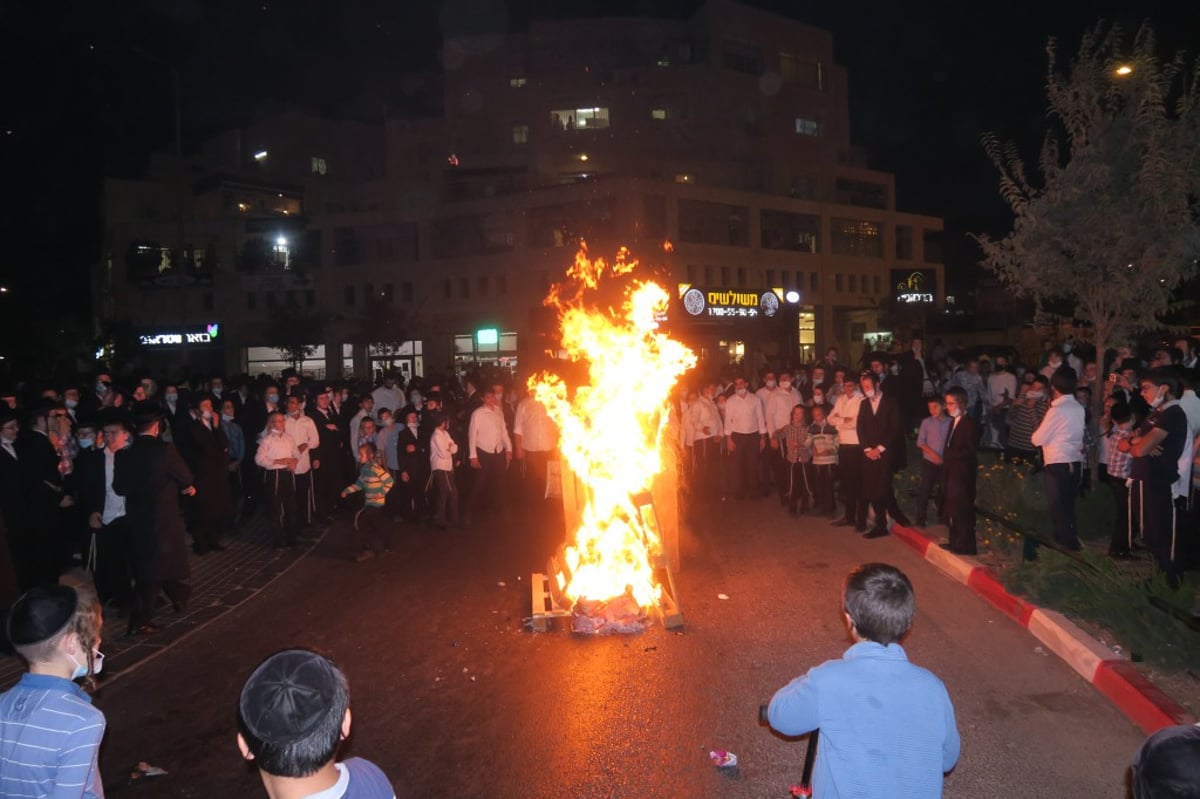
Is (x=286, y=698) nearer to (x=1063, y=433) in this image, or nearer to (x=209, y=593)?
(x=209, y=593)

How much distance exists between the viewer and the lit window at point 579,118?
50.5 metres

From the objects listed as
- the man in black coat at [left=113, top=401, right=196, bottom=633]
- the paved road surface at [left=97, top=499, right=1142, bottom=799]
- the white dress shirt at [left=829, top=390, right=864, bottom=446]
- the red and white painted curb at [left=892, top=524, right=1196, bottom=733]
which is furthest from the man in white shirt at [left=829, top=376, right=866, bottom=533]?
the man in black coat at [left=113, top=401, right=196, bottom=633]

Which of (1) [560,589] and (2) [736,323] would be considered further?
(2) [736,323]

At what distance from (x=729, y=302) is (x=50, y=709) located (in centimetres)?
3032

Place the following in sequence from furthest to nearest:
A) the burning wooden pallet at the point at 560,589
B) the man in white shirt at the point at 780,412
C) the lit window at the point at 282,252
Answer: the lit window at the point at 282,252
the man in white shirt at the point at 780,412
the burning wooden pallet at the point at 560,589

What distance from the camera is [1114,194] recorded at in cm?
1069

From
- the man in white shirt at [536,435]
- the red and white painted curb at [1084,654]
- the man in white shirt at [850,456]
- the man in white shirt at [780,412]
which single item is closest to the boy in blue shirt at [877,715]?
the red and white painted curb at [1084,654]

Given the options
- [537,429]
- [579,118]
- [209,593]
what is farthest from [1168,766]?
[579,118]

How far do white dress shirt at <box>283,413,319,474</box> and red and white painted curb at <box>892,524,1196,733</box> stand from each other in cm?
820

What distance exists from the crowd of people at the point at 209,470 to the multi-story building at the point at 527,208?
27273mm

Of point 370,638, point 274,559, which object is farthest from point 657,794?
point 274,559

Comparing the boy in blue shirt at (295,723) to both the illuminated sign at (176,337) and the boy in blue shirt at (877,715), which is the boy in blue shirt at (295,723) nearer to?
the boy in blue shirt at (877,715)

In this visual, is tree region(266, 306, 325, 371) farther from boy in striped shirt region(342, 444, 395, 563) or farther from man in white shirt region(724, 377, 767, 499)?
boy in striped shirt region(342, 444, 395, 563)

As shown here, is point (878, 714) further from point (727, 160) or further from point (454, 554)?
point (727, 160)
